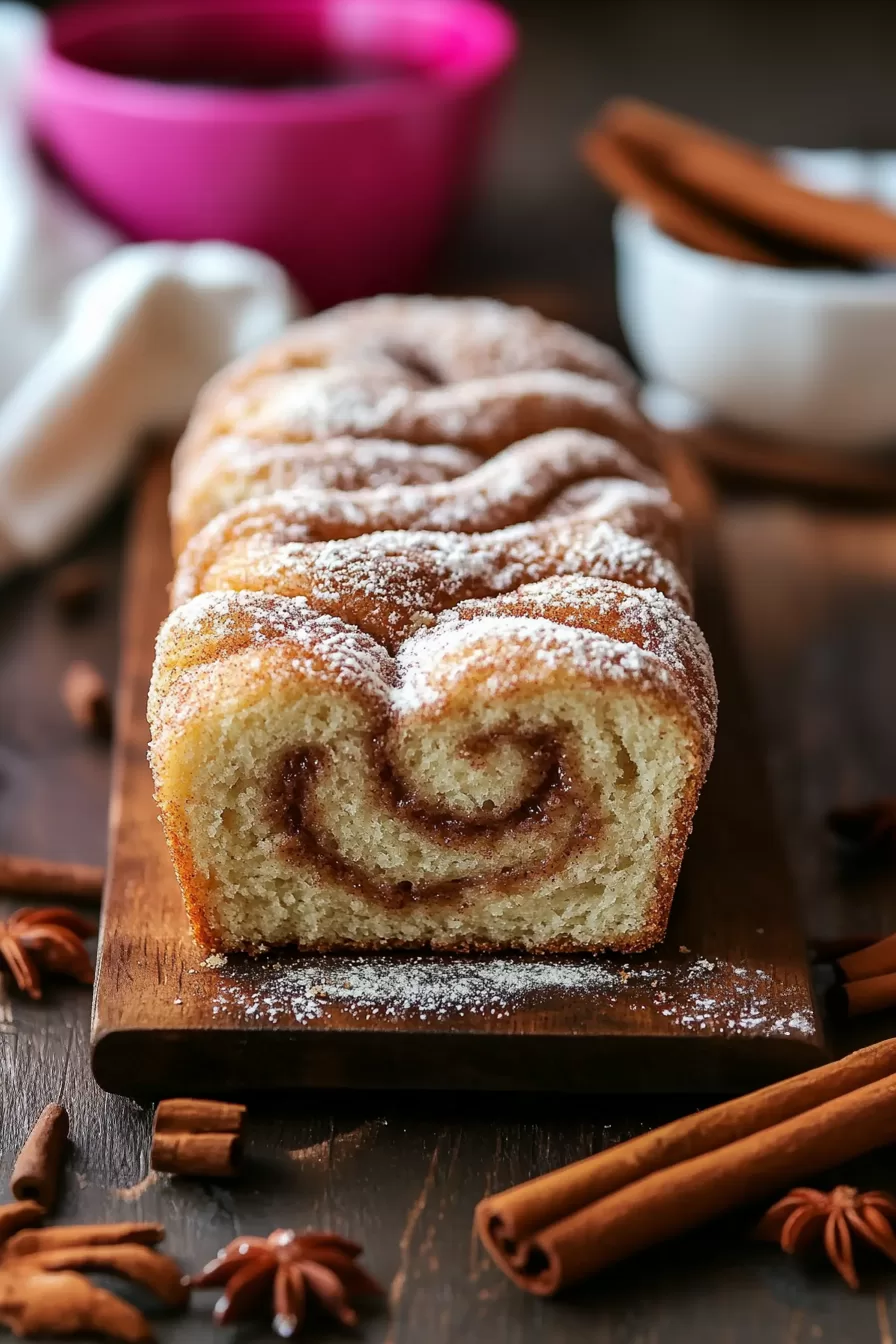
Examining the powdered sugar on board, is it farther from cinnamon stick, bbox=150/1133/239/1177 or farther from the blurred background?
the blurred background

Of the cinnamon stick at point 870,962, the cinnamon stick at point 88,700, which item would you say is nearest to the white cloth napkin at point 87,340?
the cinnamon stick at point 88,700

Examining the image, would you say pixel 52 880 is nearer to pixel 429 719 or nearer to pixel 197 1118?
pixel 197 1118

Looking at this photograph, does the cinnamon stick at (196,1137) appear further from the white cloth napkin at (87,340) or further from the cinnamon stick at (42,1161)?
the white cloth napkin at (87,340)

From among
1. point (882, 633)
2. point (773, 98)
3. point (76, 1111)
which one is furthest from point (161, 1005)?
point (773, 98)

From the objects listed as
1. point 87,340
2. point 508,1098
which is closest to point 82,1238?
point 508,1098

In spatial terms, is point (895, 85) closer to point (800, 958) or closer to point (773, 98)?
point (773, 98)
